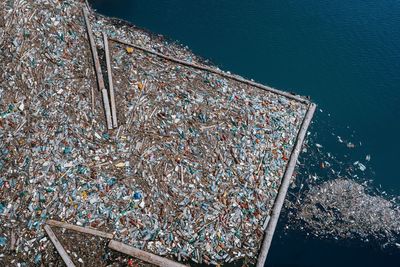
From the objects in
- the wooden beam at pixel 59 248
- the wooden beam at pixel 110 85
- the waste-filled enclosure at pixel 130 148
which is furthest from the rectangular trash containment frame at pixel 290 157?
the wooden beam at pixel 59 248

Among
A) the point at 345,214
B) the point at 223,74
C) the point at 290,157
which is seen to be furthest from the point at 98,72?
the point at 345,214

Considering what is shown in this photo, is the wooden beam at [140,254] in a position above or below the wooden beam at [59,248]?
above

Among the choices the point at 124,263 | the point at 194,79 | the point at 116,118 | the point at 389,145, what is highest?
the point at 389,145

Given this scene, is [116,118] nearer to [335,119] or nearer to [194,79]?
[194,79]

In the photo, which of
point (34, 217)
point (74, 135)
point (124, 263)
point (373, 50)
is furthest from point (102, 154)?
point (373, 50)

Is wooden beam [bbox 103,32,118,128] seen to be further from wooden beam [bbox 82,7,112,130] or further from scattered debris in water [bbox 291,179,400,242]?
scattered debris in water [bbox 291,179,400,242]

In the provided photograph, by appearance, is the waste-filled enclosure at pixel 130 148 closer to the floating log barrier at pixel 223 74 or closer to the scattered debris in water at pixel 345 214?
the floating log barrier at pixel 223 74
